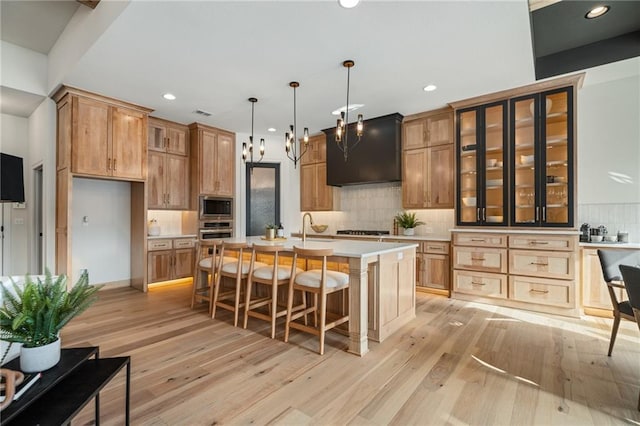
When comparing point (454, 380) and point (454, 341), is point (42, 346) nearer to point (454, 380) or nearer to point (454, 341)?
point (454, 380)

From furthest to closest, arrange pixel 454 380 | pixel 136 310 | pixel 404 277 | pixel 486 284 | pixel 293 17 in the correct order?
pixel 486 284, pixel 136 310, pixel 404 277, pixel 293 17, pixel 454 380

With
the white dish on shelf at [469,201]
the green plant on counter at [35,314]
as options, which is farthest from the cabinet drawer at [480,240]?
the green plant on counter at [35,314]

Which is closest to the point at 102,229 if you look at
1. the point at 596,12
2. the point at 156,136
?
the point at 156,136

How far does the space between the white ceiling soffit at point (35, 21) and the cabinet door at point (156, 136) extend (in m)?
1.55

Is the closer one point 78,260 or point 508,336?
point 508,336

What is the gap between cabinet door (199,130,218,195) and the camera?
18.3ft

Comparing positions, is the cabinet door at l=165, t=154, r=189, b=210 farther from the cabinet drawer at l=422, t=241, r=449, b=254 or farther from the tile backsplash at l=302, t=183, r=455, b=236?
the cabinet drawer at l=422, t=241, r=449, b=254

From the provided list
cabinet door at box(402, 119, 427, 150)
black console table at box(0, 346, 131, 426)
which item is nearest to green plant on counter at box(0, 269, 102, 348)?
black console table at box(0, 346, 131, 426)

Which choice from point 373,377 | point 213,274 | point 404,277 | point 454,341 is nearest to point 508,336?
point 454,341

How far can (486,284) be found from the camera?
411 centimetres

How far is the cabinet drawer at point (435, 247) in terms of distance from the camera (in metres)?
4.47

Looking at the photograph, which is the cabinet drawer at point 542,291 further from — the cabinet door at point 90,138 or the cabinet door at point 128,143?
the cabinet door at point 90,138

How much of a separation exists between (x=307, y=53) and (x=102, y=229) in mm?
4384

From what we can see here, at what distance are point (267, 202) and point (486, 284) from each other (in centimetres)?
428
